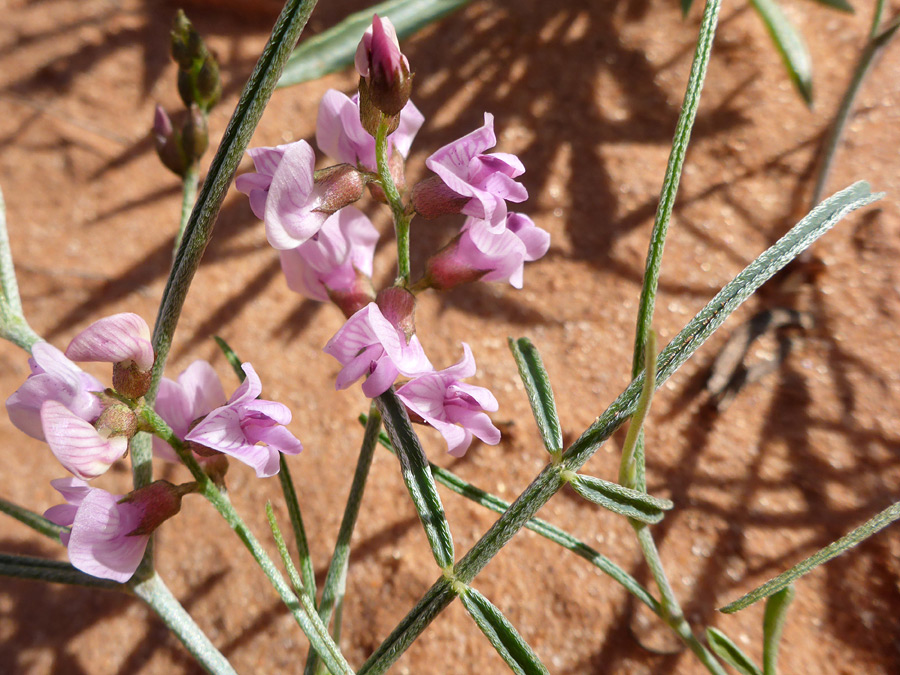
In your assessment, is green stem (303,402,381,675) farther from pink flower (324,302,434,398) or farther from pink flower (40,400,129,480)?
pink flower (40,400,129,480)

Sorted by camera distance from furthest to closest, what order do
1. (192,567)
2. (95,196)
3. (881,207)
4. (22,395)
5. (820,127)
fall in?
1. (95,196)
2. (820,127)
3. (881,207)
4. (192,567)
5. (22,395)

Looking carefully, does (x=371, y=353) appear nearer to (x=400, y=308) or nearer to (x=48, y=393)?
(x=400, y=308)

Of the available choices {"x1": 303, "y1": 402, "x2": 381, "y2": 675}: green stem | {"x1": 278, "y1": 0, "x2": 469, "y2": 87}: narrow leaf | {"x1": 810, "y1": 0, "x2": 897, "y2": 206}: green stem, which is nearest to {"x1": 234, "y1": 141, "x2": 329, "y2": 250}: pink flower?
{"x1": 303, "y1": 402, "x2": 381, "y2": 675}: green stem

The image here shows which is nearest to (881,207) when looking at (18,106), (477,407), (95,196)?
(477,407)

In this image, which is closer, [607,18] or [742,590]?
[742,590]

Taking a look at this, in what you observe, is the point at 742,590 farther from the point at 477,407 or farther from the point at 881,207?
the point at 881,207

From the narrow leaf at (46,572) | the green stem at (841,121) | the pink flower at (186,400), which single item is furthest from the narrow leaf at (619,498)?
the green stem at (841,121)

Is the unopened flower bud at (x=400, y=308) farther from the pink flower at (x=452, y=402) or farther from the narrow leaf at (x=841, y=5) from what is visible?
the narrow leaf at (x=841, y=5)

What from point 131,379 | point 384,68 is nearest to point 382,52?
point 384,68
